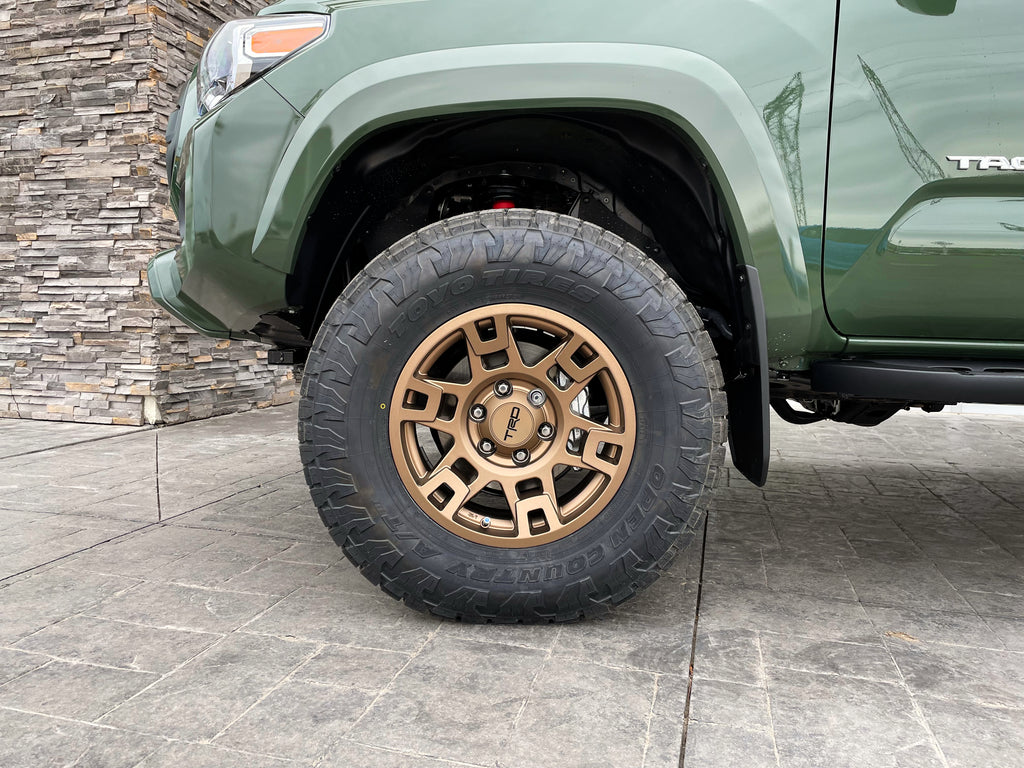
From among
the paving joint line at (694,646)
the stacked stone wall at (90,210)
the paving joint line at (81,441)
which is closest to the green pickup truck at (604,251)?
the paving joint line at (694,646)

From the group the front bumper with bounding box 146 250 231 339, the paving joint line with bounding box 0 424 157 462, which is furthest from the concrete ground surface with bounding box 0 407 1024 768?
the paving joint line with bounding box 0 424 157 462

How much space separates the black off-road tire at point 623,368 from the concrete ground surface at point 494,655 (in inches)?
5.6

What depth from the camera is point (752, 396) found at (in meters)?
2.07

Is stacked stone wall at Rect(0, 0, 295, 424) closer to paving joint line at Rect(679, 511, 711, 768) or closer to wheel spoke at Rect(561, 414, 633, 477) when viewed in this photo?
paving joint line at Rect(679, 511, 711, 768)

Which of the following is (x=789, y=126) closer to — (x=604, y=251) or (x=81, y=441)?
(x=604, y=251)

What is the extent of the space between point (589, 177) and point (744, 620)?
4.30ft

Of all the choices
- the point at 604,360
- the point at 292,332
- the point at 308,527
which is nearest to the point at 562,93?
the point at 604,360

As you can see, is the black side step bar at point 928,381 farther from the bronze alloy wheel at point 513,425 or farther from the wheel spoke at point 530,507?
the wheel spoke at point 530,507

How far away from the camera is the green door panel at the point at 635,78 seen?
1.87 meters

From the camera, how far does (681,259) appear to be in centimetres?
235

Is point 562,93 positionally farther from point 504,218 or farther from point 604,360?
point 604,360

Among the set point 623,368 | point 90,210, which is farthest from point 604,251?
point 90,210

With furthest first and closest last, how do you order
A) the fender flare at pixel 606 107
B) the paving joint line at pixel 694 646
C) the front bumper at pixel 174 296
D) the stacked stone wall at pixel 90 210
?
the stacked stone wall at pixel 90 210 < the front bumper at pixel 174 296 < the fender flare at pixel 606 107 < the paving joint line at pixel 694 646

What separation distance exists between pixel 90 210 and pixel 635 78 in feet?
16.0
